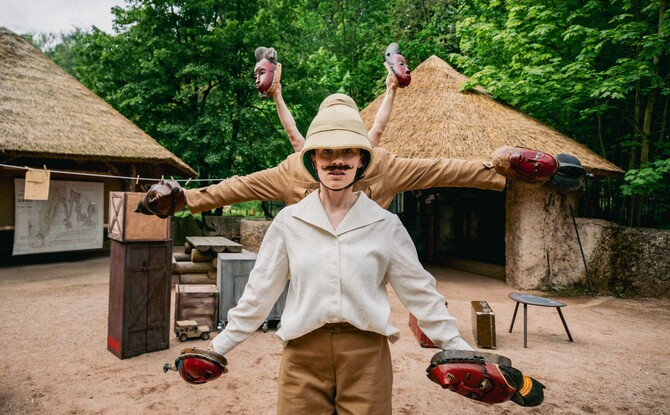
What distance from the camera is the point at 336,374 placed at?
1.65 m

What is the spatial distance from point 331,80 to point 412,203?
5.81m

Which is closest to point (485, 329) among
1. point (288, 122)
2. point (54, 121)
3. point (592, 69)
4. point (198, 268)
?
point (288, 122)

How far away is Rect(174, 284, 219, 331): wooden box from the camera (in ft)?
17.1

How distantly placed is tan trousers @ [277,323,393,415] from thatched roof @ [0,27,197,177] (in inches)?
367

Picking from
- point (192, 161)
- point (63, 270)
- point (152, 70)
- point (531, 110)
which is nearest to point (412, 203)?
point (531, 110)

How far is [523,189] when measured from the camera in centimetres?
840

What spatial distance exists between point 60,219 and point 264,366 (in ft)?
29.0

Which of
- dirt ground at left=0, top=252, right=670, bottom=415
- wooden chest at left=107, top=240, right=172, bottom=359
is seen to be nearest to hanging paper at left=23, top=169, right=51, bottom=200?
dirt ground at left=0, top=252, right=670, bottom=415

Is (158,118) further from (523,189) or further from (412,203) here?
(523,189)

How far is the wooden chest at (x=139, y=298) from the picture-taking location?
430cm

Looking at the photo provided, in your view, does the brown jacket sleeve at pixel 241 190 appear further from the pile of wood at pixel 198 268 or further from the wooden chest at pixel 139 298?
the pile of wood at pixel 198 268

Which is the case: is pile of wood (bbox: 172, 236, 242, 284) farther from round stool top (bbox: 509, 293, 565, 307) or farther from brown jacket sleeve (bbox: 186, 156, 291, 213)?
brown jacket sleeve (bbox: 186, 156, 291, 213)

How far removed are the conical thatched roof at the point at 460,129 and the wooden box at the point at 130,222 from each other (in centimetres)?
517

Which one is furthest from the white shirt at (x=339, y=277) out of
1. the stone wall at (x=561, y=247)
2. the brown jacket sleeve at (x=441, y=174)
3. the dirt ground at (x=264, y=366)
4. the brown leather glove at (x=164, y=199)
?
the stone wall at (x=561, y=247)
